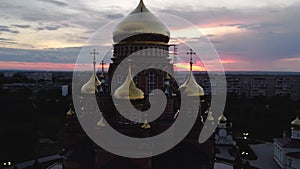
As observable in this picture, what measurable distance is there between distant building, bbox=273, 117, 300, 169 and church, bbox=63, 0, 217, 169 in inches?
291

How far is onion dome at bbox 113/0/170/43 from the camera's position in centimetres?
1479

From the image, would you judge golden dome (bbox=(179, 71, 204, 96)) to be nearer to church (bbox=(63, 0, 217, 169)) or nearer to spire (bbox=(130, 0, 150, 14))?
church (bbox=(63, 0, 217, 169))

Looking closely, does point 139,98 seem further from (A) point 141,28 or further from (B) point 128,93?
(A) point 141,28

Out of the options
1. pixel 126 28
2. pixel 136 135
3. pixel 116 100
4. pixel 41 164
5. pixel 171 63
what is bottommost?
pixel 41 164

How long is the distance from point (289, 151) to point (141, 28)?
41.6 ft

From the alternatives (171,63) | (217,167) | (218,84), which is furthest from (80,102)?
(218,84)

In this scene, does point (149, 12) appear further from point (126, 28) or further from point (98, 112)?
point (98, 112)

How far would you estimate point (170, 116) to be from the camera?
1377cm

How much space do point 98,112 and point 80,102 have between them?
2417mm

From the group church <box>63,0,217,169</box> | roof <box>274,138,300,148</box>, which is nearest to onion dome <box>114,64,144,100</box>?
church <box>63,0,217,169</box>

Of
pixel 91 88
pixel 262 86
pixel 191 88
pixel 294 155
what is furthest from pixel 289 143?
pixel 262 86

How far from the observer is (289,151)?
19750 mm

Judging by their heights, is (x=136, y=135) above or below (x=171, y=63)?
below

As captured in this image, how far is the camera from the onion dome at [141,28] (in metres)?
14.8
